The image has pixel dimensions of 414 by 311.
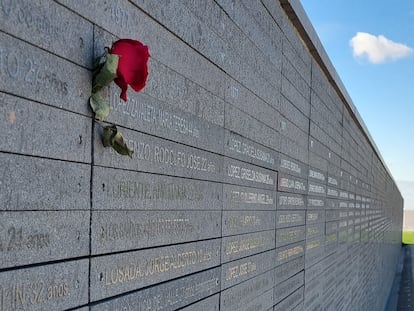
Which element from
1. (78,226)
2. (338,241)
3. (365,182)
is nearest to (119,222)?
(78,226)

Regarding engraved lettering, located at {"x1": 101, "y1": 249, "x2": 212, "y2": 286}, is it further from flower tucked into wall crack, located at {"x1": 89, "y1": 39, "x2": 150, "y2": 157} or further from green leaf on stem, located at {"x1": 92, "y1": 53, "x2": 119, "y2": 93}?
green leaf on stem, located at {"x1": 92, "y1": 53, "x2": 119, "y2": 93}

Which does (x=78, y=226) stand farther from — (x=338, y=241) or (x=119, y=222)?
(x=338, y=241)

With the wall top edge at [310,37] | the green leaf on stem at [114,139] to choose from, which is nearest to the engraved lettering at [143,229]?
the green leaf on stem at [114,139]

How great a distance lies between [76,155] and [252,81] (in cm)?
209

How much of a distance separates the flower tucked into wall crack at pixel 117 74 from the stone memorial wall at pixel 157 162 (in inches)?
1.3

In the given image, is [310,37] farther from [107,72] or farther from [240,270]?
[107,72]

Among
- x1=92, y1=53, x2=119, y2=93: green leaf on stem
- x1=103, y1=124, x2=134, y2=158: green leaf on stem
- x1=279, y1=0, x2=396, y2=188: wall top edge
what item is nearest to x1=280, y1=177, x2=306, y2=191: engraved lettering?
x1=279, y1=0, x2=396, y2=188: wall top edge

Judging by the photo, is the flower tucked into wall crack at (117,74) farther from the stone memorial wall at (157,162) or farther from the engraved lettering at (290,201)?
the engraved lettering at (290,201)

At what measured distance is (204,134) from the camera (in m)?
2.70

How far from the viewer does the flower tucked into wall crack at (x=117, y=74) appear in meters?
1.71

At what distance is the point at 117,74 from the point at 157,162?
0.54 metres

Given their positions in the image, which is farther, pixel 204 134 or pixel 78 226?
pixel 204 134


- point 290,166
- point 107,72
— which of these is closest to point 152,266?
point 107,72

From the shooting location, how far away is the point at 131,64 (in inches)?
69.7
